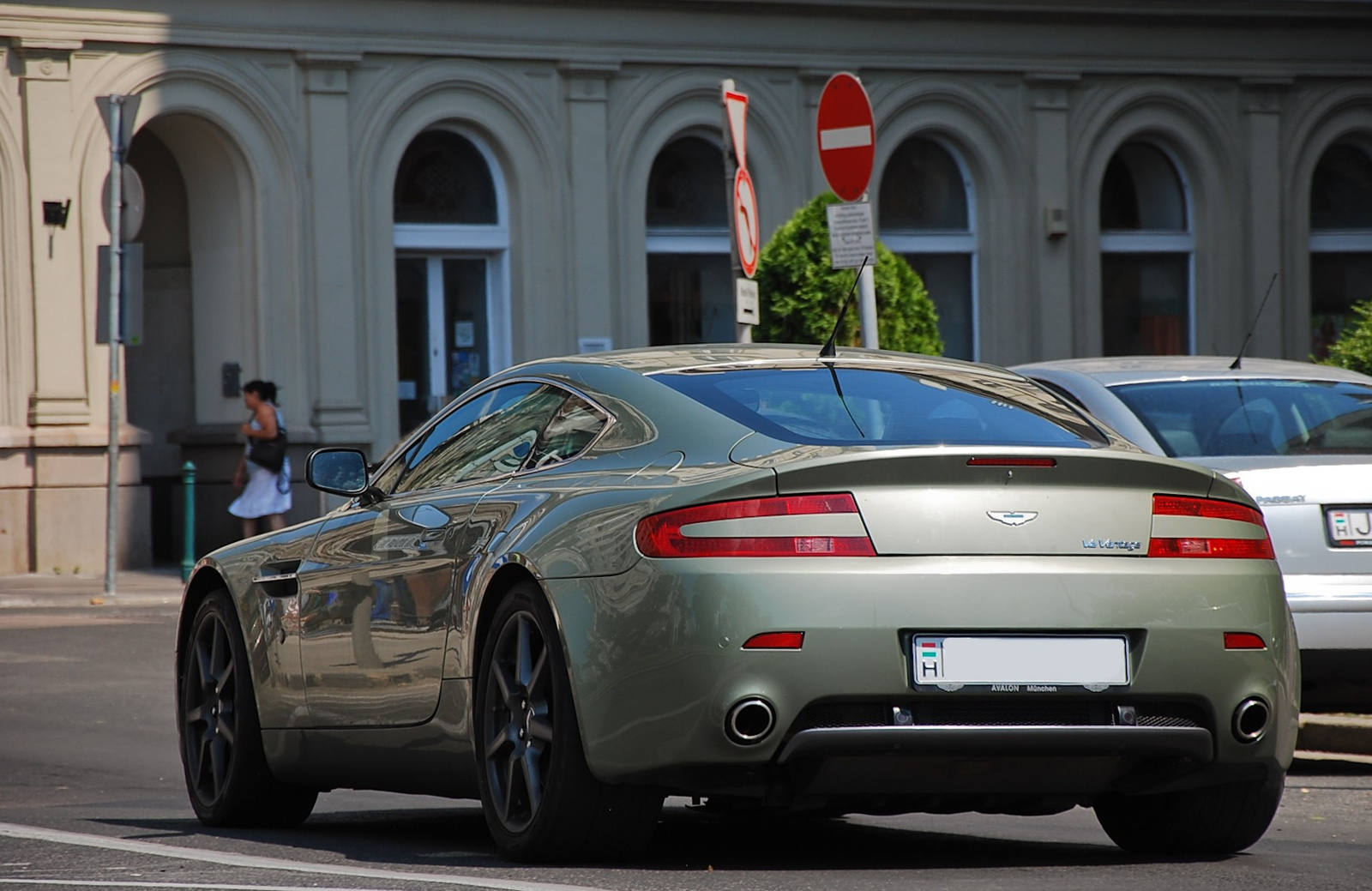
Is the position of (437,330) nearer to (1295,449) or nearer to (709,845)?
(1295,449)

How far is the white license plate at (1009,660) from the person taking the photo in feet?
17.1

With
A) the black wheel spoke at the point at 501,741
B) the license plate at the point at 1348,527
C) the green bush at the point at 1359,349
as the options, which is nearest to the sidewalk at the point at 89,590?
the green bush at the point at 1359,349

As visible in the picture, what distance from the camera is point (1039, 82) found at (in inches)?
1007

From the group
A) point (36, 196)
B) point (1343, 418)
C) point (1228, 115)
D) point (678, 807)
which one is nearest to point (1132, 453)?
point (678, 807)

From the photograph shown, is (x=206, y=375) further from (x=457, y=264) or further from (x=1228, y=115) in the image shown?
(x=1228, y=115)

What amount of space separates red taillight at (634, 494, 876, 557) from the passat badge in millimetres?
304

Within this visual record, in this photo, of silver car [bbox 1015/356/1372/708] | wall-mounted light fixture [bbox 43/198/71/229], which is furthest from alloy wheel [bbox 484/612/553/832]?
wall-mounted light fixture [bbox 43/198/71/229]

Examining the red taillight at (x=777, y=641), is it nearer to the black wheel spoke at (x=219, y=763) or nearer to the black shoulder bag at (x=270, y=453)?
the black wheel spoke at (x=219, y=763)

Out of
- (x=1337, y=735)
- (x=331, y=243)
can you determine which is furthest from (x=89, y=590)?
(x=1337, y=735)

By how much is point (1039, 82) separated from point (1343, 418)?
17048 millimetres

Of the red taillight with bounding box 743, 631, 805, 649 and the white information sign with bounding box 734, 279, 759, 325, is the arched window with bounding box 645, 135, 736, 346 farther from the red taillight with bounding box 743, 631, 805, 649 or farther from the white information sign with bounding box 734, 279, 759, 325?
the red taillight with bounding box 743, 631, 805, 649

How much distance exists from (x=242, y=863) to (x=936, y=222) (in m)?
20.5

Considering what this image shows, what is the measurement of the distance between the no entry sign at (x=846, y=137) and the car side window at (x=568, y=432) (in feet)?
18.8

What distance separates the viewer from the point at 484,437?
21.6 ft
